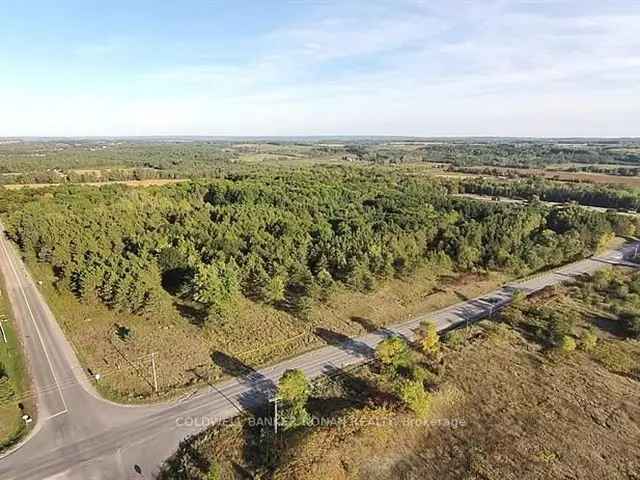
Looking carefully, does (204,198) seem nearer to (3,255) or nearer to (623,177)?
(3,255)

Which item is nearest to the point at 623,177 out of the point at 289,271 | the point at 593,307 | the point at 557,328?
the point at 593,307

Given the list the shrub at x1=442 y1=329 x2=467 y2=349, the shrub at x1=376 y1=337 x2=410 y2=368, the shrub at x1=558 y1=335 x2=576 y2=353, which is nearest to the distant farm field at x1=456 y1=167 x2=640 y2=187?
the shrub at x1=558 y1=335 x2=576 y2=353

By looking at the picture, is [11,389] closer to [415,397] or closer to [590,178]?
[415,397]

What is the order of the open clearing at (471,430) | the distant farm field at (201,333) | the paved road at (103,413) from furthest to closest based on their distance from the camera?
the distant farm field at (201,333) → the open clearing at (471,430) → the paved road at (103,413)

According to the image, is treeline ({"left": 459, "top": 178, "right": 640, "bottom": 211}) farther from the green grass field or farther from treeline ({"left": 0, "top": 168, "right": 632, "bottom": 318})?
the green grass field

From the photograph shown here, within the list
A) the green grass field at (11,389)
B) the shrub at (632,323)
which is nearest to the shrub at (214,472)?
the green grass field at (11,389)

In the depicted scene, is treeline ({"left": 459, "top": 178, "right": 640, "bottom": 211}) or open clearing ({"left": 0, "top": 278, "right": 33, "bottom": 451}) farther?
treeline ({"left": 459, "top": 178, "right": 640, "bottom": 211})

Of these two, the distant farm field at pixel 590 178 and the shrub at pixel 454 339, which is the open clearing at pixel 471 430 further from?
the distant farm field at pixel 590 178

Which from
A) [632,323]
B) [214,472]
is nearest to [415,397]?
[214,472]
